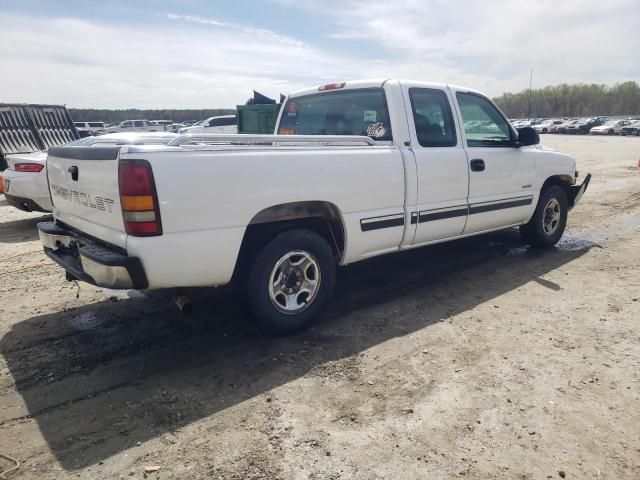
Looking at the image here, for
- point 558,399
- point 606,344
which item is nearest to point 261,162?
point 558,399

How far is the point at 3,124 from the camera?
9.59m

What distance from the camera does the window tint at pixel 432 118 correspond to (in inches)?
176

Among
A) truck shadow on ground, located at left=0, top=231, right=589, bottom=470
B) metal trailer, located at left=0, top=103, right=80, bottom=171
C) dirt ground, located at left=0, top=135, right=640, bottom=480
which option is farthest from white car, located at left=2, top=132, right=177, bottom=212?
truck shadow on ground, located at left=0, top=231, right=589, bottom=470

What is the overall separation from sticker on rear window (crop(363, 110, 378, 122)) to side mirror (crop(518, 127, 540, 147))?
194 cm

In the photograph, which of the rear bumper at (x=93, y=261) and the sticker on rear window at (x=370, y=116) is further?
the sticker on rear window at (x=370, y=116)

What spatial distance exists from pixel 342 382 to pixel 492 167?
307 cm

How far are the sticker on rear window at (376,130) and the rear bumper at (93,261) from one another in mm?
2425

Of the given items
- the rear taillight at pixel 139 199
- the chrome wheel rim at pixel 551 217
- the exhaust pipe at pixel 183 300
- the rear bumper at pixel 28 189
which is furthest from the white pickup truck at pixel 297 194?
the rear bumper at pixel 28 189

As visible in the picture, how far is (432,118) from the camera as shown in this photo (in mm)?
4621

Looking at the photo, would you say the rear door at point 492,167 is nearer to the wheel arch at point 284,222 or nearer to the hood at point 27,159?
the wheel arch at point 284,222

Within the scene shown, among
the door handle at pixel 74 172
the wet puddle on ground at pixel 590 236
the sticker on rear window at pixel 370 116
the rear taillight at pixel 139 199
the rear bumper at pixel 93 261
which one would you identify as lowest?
the wet puddle on ground at pixel 590 236

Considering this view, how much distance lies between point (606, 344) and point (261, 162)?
9.64 feet

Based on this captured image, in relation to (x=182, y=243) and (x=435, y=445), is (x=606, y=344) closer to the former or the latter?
(x=435, y=445)

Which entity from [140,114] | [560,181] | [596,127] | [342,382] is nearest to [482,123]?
[560,181]
